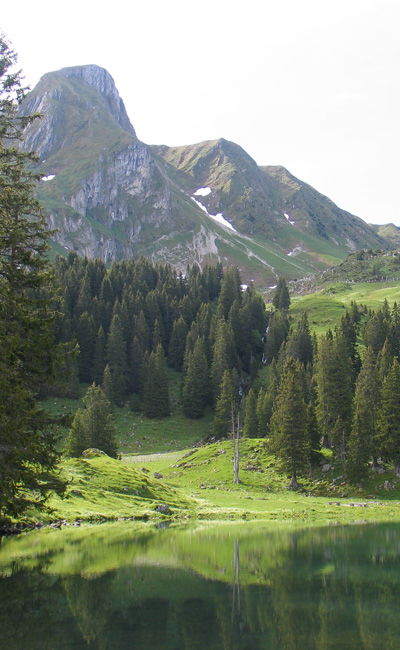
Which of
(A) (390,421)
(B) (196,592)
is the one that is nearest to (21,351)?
(B) (196,592)

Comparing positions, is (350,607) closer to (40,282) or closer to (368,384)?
(40,282)

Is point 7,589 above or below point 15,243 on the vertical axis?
below

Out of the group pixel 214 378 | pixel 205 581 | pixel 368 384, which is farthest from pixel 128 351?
pixel 205 581

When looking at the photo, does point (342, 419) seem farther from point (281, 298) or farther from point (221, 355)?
point (281, 298)

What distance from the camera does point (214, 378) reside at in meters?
121

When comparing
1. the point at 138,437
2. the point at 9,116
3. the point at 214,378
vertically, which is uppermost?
the point at 9,116

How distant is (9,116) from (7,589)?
28.1 m

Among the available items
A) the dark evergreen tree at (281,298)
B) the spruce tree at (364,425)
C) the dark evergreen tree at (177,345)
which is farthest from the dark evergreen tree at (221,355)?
the spruce tree at (364,425)

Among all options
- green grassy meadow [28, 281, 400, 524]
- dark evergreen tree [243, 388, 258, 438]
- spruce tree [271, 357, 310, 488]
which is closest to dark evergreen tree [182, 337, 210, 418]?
green grassy meadow [28, 281, 400, 524]

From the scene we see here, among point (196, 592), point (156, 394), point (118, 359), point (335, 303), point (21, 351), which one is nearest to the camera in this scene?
point (196, 592)

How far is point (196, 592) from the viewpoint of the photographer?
19734 mm

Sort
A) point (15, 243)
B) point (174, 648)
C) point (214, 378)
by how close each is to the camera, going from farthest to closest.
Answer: point (214, 378) < point (15, 243) < point (174, 648)

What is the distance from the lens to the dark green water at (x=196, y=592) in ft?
48.2

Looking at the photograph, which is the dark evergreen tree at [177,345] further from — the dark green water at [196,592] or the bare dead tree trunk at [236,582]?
the bare dead tree trunk at [236,582]
